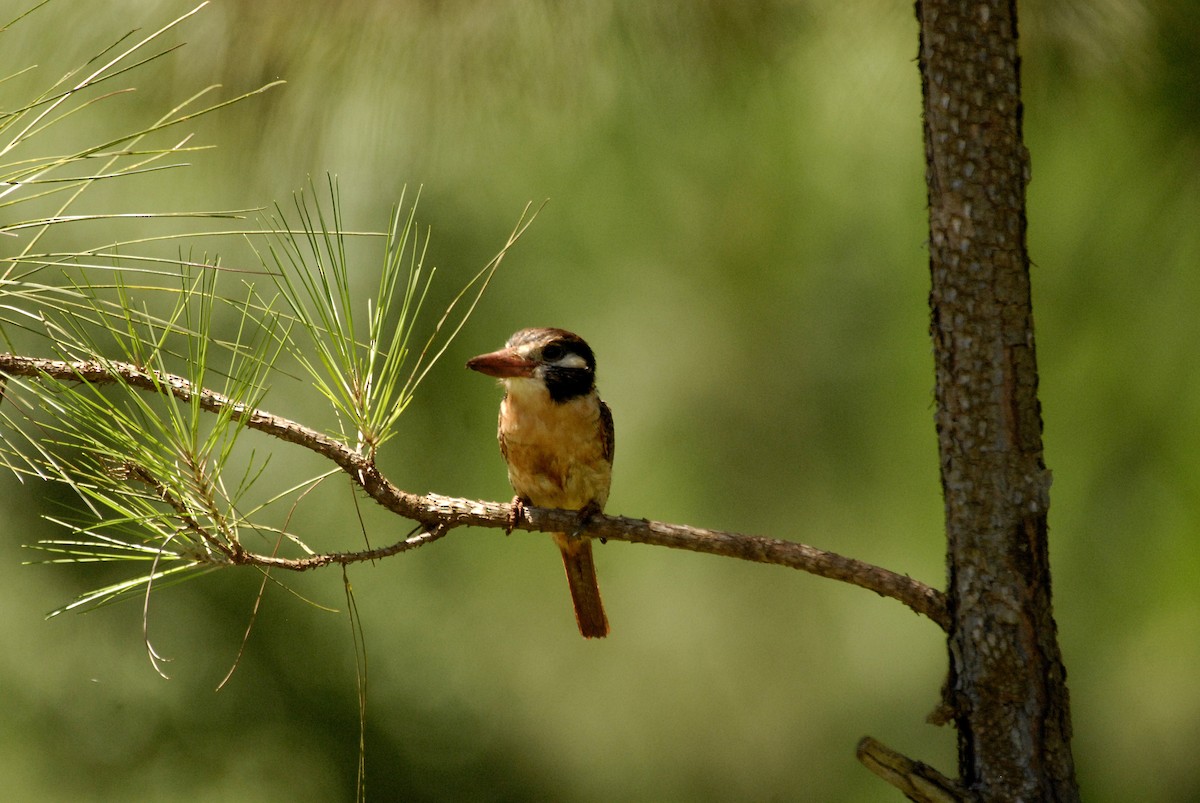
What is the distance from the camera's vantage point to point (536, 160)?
114 inches

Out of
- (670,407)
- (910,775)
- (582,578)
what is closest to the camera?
(910,775)

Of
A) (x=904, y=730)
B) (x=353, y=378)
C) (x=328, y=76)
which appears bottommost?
(x=904, y=730)

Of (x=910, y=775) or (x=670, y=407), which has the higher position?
(x=670, y=407)

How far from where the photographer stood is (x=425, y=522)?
57.4 inches

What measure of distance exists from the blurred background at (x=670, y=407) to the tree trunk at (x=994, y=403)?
84cm

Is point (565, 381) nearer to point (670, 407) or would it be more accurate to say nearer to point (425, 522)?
point (425, 522)

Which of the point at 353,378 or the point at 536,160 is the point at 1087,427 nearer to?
the point at 536,160

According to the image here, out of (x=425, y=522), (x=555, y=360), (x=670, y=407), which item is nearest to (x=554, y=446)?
(x=555, y=360)

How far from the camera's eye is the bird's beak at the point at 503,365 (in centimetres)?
184

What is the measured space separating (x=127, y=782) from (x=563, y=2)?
2.31m

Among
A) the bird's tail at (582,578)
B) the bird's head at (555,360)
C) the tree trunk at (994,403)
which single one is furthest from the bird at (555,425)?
the tree trunk at (994,403)

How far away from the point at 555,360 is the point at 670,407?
40.9 inches

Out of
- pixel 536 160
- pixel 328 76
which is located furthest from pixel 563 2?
pixel 536 160

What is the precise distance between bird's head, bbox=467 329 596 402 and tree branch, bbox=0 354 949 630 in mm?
534
